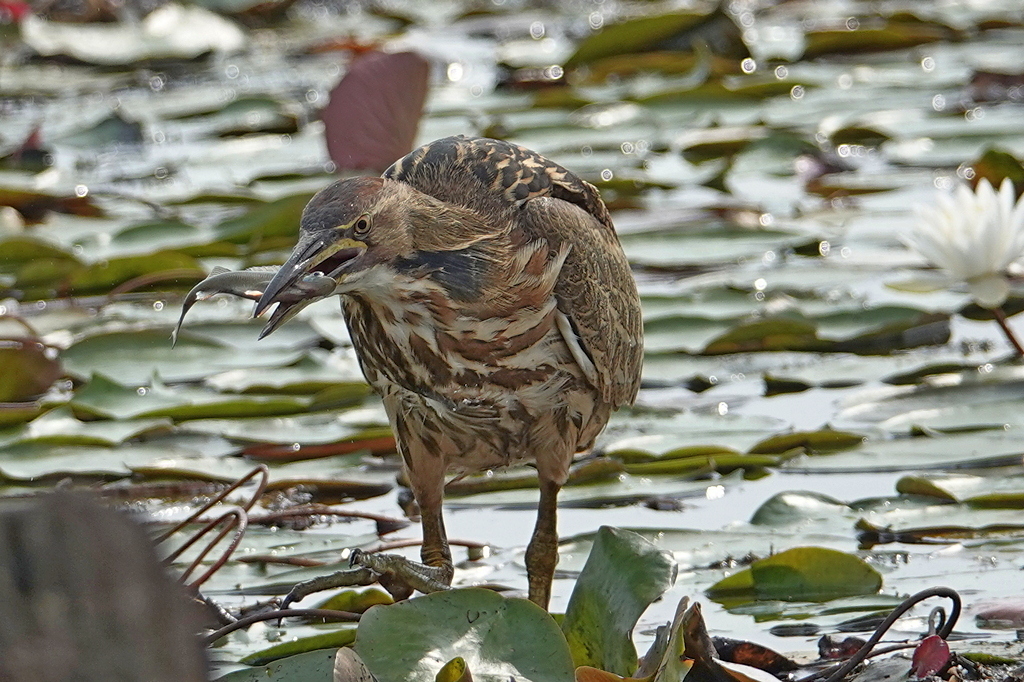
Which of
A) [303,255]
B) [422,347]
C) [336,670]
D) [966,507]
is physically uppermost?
[303,255]

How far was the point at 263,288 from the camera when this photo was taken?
8.69ft

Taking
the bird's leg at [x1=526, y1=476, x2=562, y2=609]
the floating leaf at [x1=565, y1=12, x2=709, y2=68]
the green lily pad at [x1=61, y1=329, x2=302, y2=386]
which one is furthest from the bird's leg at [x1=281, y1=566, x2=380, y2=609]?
the floating leaf at [x1=565, y1=12, x2=709, y2=68]

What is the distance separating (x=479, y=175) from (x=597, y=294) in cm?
42

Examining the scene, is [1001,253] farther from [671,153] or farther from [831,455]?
[671,153]

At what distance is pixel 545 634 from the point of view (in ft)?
8.41

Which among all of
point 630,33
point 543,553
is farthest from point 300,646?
point 630,33

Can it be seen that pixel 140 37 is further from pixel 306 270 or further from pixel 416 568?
pixel 306 270

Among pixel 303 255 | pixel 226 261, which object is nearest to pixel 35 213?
pixel 226 261

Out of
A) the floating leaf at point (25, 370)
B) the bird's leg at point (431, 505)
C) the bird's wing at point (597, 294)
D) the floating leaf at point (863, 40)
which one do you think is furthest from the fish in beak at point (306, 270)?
the floating leaf at point (863, 40)

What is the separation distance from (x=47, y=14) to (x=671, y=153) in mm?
4378

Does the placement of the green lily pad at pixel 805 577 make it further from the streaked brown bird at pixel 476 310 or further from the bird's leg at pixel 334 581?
the bird's leg at pixel 334 581

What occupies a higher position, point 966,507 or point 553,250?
point 553,250

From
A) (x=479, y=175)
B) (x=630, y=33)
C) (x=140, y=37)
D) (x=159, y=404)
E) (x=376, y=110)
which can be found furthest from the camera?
(x=140, y=37)

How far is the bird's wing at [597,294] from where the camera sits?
3.26 meters
